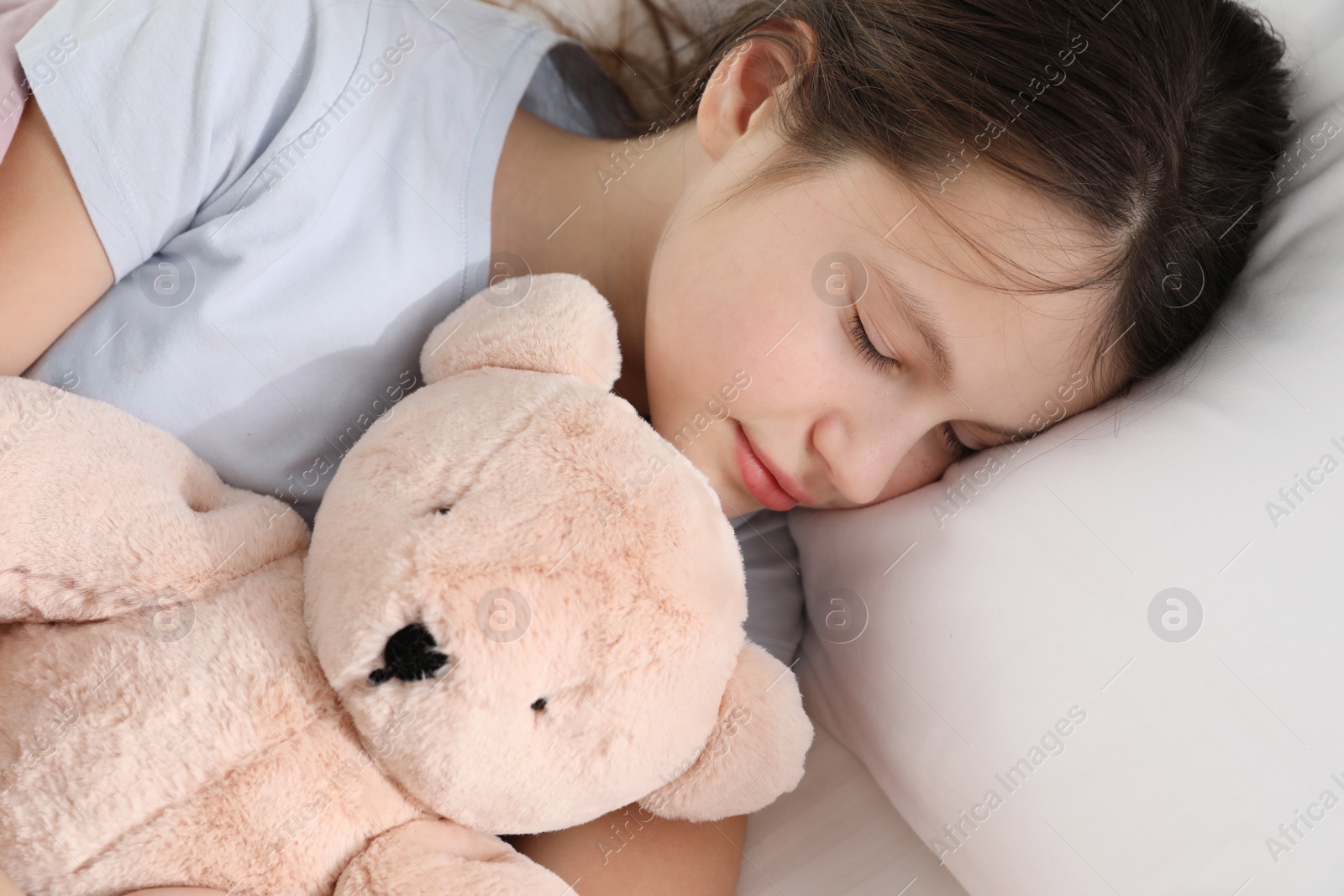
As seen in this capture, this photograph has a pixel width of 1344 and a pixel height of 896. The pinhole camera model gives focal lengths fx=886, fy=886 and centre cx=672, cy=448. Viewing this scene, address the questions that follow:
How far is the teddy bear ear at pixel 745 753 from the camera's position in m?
0.52

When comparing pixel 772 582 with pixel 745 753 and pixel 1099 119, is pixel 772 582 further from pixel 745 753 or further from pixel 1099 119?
pixel 1099 119

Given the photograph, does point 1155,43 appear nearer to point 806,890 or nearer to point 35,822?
point 806,890

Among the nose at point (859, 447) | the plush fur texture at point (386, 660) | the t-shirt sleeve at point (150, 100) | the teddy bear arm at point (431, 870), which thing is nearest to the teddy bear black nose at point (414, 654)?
the plush fur texture at point (386, 660)

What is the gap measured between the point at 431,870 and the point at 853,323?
45 cm

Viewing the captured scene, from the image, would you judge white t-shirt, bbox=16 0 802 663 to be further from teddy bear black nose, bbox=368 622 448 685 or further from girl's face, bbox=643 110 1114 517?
teddy bear black nose, bbox=368 622 448 685

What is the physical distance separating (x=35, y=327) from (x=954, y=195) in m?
0.68

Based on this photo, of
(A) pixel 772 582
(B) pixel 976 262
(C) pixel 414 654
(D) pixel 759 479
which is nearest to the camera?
(C) pixel 414 654

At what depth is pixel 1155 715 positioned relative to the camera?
1.96ft

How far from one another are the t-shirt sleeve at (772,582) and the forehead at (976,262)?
28 centimetres

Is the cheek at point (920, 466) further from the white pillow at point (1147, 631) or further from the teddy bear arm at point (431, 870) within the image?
the teddy bear arm at point (431, 870)

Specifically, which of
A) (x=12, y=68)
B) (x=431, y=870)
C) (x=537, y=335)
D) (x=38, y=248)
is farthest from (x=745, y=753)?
(x=12, y=68)

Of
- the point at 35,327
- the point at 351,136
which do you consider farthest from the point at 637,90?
the point at 35,327

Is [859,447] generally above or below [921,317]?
below

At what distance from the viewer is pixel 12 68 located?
0.67m
